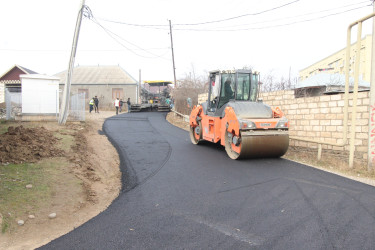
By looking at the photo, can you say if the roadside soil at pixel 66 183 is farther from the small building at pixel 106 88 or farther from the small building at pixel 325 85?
the small building at pixel 106 88

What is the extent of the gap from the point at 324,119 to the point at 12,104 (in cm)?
1523

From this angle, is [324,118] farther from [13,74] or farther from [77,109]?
[13,74]

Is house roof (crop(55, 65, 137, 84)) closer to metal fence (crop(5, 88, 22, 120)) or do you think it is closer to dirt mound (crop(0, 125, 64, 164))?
metal fence (crop(5, 88, 22, 120))

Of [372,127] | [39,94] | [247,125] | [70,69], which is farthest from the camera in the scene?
[39,94]

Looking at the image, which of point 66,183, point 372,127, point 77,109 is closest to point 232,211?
point 66,183

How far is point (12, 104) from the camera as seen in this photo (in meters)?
16.4

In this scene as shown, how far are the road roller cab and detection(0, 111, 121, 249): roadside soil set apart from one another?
11.0ft

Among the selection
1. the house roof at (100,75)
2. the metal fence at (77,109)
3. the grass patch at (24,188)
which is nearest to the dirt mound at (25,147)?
the grass patch at (24,188)

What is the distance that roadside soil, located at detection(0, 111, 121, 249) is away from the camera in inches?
157

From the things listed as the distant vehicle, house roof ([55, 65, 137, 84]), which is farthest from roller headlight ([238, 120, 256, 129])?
house roof ([55, 65, 137, 84])

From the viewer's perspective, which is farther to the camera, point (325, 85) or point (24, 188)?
point (325, 85)

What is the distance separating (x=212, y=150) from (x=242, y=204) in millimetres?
5876

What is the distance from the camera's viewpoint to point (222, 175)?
7.03 m

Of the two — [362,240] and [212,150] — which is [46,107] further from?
[362,240]
